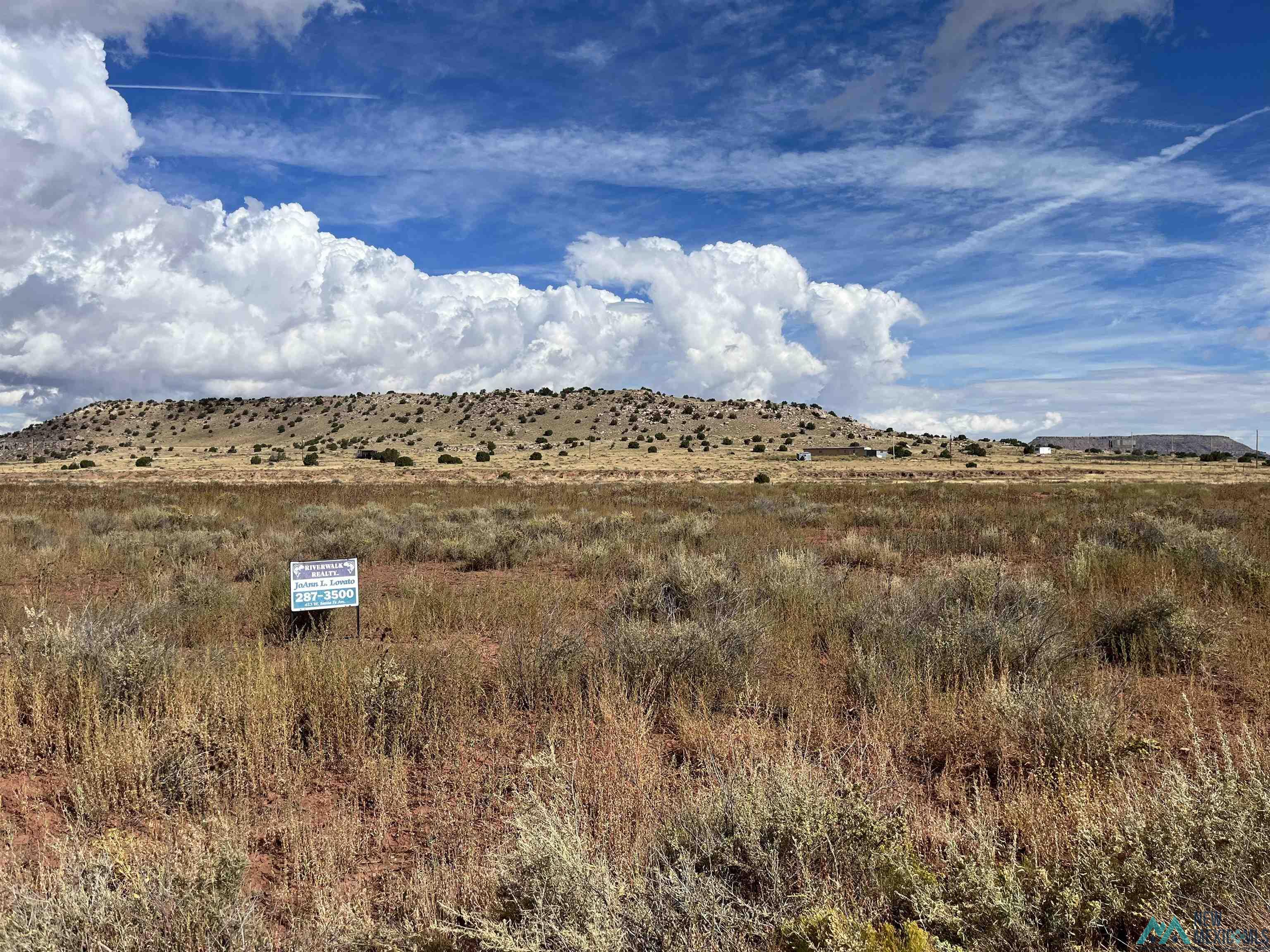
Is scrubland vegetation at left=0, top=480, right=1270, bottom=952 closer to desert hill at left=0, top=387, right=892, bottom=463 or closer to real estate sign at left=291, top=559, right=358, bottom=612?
real estate sign at left=291, top=559, right=358, bottom=612

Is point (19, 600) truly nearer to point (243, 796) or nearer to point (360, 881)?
point (243, 796)

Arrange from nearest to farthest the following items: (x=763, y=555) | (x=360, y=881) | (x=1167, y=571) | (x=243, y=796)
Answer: (x=360, y=881) → (x=243, y=796) → (x=1167, y=571) → (x=763, y=555)

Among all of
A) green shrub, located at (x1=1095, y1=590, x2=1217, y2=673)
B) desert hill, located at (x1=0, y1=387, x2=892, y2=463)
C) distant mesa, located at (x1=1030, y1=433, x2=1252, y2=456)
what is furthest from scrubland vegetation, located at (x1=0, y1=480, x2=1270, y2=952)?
distant mesa, located at (x1=1030, y1=433, x2=1252, y2=456)

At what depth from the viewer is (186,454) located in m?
67.9

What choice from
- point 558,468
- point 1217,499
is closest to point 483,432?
point 558,468

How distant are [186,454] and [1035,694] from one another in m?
79.3

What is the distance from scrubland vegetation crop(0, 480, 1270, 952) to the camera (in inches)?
109

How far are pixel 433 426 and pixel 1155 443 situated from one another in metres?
137

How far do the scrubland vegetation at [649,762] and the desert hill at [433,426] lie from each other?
5954 centimetres

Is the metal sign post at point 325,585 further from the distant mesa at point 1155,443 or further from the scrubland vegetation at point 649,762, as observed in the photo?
the distant mesa at point 1155,443

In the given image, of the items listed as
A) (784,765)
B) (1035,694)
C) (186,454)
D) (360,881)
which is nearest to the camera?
(360,881)

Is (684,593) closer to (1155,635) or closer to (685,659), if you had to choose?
(685,659)

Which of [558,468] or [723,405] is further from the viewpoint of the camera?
[723,405]

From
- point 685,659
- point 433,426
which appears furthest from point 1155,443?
point 685,659
